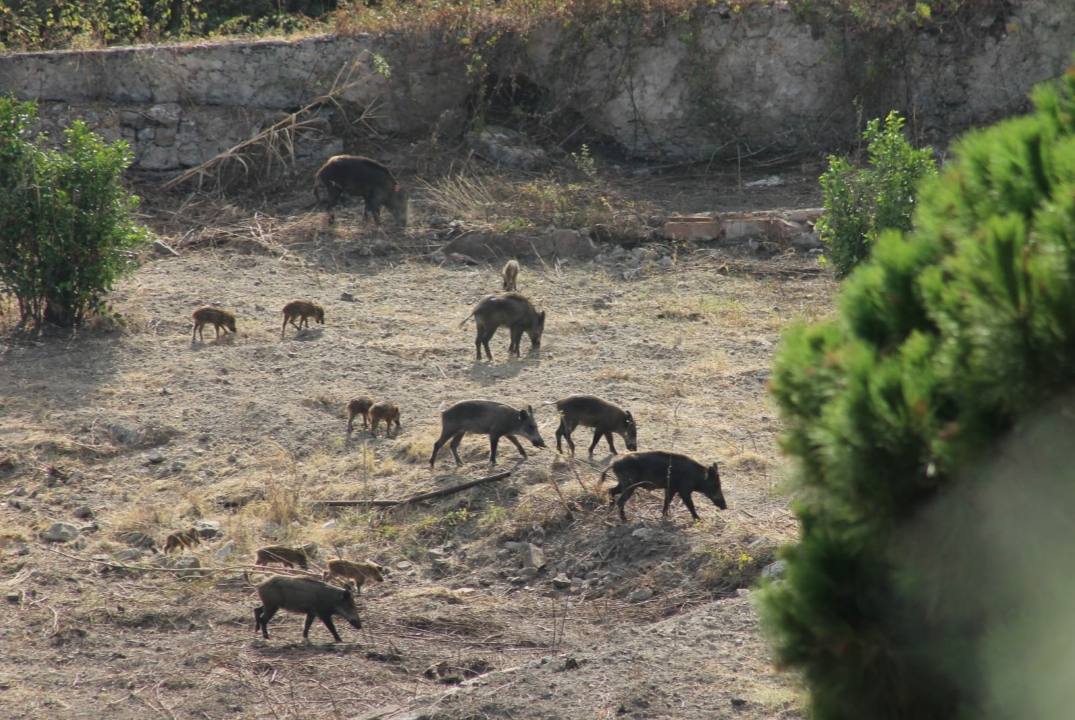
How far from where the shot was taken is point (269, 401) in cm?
998

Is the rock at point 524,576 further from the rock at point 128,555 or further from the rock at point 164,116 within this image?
the rock at point 164,116

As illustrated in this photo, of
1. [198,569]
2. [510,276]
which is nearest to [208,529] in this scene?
[198,569]

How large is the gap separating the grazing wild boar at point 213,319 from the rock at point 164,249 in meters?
2.86

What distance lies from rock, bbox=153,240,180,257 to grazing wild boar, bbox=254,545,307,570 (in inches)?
307

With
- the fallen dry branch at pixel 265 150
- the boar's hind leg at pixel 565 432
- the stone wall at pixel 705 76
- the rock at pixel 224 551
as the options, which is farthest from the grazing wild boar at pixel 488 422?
the stone wall at pixel 705 76

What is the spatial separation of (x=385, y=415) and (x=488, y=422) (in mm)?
979

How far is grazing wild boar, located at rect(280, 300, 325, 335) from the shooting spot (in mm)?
11492

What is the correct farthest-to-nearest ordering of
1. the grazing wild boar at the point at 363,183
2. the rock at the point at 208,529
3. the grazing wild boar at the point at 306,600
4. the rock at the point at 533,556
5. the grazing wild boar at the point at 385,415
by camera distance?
1. the grazing wild boar at the point at 363,183
2. the grazing wild boar at the point at 385,415
3. the rock at the point at 208,529
4. the rock at the point at 533,556
5. the grazing wild boar at the point at 306,600

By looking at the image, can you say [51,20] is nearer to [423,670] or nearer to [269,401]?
[269,401]

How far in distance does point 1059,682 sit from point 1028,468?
0.43 metres

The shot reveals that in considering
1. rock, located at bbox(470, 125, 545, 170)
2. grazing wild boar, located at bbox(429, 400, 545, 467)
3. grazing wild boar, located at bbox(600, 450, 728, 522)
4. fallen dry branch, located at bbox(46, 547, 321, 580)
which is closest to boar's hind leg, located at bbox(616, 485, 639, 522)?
grazing wild boar, located at bbox(600, 450, 728, 522)

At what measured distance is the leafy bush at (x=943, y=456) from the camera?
2.21 metres

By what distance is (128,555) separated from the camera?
7500 millimetres

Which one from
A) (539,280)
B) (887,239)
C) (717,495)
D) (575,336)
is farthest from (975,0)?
(887,239)
